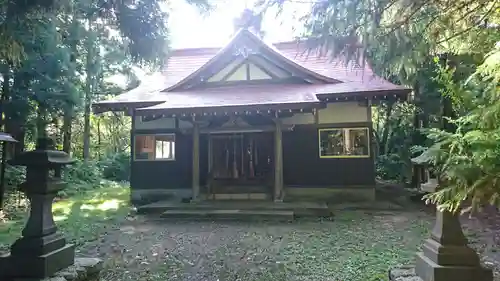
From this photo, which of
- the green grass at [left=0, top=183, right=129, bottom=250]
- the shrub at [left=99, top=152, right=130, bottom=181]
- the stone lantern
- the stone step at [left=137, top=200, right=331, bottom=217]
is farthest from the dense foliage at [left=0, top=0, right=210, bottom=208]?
the stone step at [left=137, top=200, right=331, bottom=217]

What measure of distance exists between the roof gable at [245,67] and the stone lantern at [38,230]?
701 centimetres

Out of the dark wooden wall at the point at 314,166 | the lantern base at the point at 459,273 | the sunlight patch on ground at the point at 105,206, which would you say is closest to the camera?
the lantern base at the point at 459,273

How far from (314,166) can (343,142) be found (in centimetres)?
100

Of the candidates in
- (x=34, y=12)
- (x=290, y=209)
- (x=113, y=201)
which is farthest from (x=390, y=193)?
(x=34, y=12)

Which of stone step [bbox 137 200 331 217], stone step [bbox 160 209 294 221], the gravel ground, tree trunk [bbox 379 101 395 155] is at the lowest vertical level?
the gravel ground

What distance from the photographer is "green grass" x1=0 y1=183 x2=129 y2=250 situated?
6.34 meters

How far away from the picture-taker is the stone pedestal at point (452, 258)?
2809 millimetres

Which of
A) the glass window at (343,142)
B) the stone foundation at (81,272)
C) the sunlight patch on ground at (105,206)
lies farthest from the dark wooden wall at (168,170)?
the stone foundation at (81,272)

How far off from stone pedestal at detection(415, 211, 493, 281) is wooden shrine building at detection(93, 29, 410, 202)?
5378mm

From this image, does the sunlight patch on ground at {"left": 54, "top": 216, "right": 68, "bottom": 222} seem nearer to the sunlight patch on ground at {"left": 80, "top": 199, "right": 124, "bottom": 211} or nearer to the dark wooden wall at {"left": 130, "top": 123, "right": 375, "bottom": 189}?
the sunlight patch on ground at {"left": 80, "top": 199, "right": 124, "bottom": 211}

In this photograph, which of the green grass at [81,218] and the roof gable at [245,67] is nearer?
the green grass at [81,218]

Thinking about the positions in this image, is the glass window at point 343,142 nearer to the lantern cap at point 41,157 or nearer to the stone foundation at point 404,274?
the stone foundation at point 404,274

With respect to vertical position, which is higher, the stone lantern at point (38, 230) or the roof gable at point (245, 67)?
the roof gable at point (245, 67)

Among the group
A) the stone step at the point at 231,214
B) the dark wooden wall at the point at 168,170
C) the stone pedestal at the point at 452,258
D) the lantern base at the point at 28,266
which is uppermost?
the dark wooden wall at the point at 168,170
